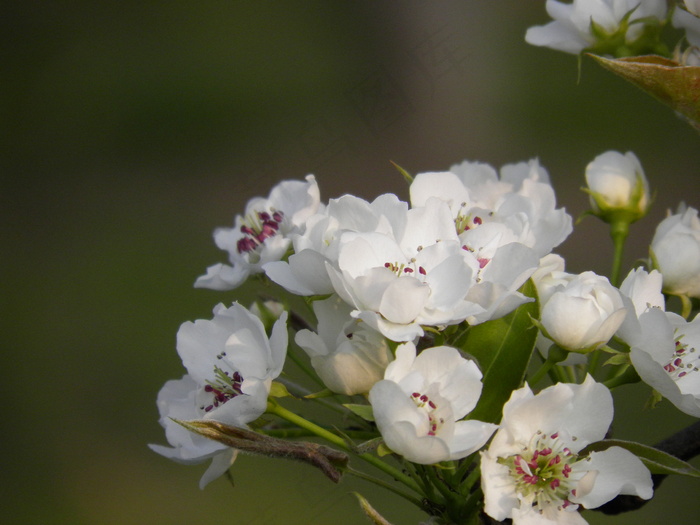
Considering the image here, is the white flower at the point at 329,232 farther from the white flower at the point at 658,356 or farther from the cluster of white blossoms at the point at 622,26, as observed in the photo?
the cluster of white blossoms at the point at 622,26

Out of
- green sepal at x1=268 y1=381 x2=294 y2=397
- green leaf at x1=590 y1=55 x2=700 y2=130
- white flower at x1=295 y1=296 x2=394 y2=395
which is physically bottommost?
green sepal at x1=268 y1=381 x2=294 y2=397

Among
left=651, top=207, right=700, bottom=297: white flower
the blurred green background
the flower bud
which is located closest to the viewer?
left=651, top=207, right=700, bottom=297: white flower

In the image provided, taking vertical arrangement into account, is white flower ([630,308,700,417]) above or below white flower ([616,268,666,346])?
below

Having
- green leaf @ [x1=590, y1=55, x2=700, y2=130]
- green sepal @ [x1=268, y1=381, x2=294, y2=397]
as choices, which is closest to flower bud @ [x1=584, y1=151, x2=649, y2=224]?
green leaf @ [x1=590, y1=55, x2=700, y2=130]

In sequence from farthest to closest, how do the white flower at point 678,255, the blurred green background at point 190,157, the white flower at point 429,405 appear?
the blurred green background at point 190,157 < the white flower at point 678,255 < the white flower at point 429,405

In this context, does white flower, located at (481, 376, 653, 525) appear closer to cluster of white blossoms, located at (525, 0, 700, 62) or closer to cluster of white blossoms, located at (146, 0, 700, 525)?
cluster of white blossoms, located at (146, 0, 700, 525)

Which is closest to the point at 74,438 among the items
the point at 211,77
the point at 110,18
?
the point at 211,77

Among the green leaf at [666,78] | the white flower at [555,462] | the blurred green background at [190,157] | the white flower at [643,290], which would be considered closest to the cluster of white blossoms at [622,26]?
the green leaf at [666,78]

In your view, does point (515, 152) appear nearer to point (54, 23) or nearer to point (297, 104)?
point (297, 104)
